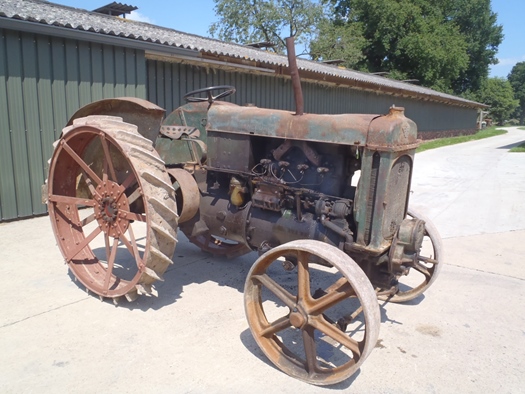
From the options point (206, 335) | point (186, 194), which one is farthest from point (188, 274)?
point (206, 335)

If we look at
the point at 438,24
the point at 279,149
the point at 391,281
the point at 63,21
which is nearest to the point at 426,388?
the point at 391,281

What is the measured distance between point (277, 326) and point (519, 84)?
297ft

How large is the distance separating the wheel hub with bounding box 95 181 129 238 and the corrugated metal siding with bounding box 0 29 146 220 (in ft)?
10.3

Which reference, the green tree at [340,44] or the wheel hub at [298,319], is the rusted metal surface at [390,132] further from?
the green tree at [340,44]

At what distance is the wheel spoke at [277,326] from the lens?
2.90 metres

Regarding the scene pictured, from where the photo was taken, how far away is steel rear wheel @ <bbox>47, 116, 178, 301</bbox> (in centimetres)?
335

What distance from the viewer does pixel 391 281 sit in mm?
3467

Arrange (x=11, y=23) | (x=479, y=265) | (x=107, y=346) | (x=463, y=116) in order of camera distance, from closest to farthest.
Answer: (x=107, y=346), (x=479, y=265), (x=11, y=23), (x=463, y=116)

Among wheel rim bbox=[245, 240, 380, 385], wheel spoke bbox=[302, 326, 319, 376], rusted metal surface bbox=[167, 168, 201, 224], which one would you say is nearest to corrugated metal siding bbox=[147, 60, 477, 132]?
rusted metal surface bbox=[167, 168, 201, 224]

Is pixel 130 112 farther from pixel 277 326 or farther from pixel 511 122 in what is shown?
pixel 511 122

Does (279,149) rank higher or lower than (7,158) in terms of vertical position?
higher

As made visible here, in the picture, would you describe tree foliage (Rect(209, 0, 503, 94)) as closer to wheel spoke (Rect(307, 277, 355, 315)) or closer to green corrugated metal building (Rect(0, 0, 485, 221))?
green corrugated metal building (Rect(0, 0, 485, 221))

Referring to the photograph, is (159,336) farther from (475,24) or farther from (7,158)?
(475,24)

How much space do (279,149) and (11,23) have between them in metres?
4.22
